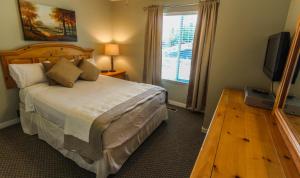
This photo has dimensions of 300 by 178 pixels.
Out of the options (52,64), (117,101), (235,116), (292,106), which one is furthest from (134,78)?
(292,106)

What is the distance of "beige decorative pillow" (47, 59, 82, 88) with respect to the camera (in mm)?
2424

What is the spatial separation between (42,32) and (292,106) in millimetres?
3522

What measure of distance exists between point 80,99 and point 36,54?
143 cm

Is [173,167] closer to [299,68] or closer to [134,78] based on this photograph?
[299,68]

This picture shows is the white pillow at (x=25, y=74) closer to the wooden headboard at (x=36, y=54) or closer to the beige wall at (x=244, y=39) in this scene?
the wooden headboard at (x=36, y=54)

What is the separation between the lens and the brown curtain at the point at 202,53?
2789mm

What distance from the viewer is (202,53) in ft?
9.91

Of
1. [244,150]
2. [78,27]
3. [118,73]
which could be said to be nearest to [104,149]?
[244,150]

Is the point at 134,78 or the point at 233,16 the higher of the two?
the point at 233,16

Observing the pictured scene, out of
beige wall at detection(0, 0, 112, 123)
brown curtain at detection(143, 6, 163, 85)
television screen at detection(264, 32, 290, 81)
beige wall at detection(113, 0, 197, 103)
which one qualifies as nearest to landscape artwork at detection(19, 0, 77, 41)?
beige wall at detection(0, 0, 112, 123)

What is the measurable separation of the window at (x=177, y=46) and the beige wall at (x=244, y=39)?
47.1 inches

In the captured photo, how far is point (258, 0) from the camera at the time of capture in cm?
177

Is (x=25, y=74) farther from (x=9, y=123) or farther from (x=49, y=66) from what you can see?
(x=9, y=123)

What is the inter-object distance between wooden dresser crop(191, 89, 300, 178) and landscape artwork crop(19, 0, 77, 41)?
3084 millimetres
